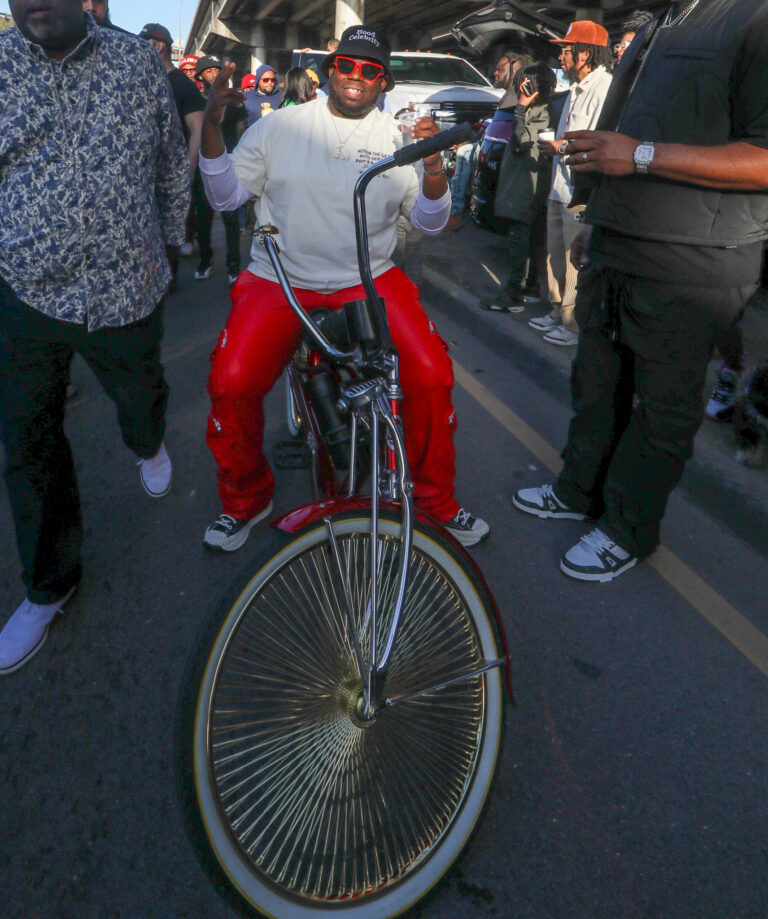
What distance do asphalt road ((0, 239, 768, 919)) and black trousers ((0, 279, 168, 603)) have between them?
283 millimetres

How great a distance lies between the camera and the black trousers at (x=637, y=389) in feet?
8.12

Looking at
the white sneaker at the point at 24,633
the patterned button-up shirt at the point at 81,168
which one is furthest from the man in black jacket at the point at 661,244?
the white sneaker at the point at 24,633

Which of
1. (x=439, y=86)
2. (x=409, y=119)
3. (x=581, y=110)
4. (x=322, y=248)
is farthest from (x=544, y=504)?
(x=439, y=86)

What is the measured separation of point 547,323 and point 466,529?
9.74 feet

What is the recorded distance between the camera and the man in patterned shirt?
6.64ft

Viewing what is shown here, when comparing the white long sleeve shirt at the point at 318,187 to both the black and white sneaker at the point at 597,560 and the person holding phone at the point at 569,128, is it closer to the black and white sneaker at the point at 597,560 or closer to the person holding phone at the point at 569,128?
the black and white sneaker at the point at 597,560

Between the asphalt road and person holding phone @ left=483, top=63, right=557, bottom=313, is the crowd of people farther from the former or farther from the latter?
person holding phone @ left=483, top=63, right=557, bottom=313

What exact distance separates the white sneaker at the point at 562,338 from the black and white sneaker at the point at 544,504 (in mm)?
2076

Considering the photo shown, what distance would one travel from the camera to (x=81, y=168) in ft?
7.01

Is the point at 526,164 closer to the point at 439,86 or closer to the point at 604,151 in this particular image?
the point at 604,151

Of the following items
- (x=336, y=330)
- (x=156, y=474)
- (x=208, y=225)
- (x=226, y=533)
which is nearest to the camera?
(x=336, y=330)

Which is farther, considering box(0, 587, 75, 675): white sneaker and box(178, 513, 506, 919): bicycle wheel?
box(0, 587, 75, 675): white sneaker

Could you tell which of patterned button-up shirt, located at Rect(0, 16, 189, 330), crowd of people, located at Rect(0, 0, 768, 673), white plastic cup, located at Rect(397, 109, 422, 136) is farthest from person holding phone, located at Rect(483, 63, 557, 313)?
patterned button-up shirt, located at Rect(0, 16, 189, 330)

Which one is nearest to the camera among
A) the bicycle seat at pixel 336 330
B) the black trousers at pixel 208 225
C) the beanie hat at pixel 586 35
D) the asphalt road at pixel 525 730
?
the asphalt road at pixel 525 730
